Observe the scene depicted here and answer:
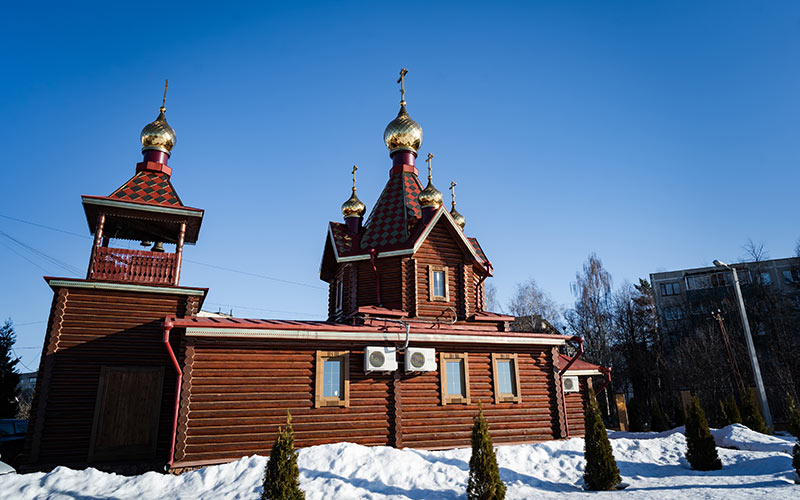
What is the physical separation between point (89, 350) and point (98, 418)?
70.4 inches

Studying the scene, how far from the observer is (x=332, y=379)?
39.0 ft

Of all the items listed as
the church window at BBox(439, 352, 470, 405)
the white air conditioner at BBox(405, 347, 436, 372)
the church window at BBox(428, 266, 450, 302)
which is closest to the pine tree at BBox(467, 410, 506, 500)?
the white air conditioner at BBox(405, 347, 436, 372)

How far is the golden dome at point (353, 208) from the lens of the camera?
19203 mm

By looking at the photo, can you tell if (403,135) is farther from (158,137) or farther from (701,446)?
(701,446)

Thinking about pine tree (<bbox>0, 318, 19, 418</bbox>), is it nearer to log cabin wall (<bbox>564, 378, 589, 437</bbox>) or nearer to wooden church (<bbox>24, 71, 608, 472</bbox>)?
wooden church (<bbox>24, 71, 608, 472</bbox>)

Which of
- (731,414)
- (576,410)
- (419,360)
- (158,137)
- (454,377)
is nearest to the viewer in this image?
(419,360)

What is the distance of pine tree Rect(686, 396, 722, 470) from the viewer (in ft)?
38.1

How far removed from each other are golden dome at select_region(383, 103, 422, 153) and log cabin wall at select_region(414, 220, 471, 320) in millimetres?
5068

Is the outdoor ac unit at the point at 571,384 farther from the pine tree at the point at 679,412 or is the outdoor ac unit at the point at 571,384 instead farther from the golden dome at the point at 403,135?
the golden dome at the point at 403,135

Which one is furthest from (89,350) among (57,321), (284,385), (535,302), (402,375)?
(535,302)

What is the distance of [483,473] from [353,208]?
508 inches

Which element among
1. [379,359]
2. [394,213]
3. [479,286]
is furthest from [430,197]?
[379,359]

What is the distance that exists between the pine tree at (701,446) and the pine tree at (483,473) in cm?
667

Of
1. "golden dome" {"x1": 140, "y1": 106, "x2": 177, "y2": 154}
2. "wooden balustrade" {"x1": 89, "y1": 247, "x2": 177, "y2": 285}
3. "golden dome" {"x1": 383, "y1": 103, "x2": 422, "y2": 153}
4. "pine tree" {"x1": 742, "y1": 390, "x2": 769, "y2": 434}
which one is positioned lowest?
"pine tree" {"x1": 742, "y1": 390, "x2": 769, "y2": 434}
